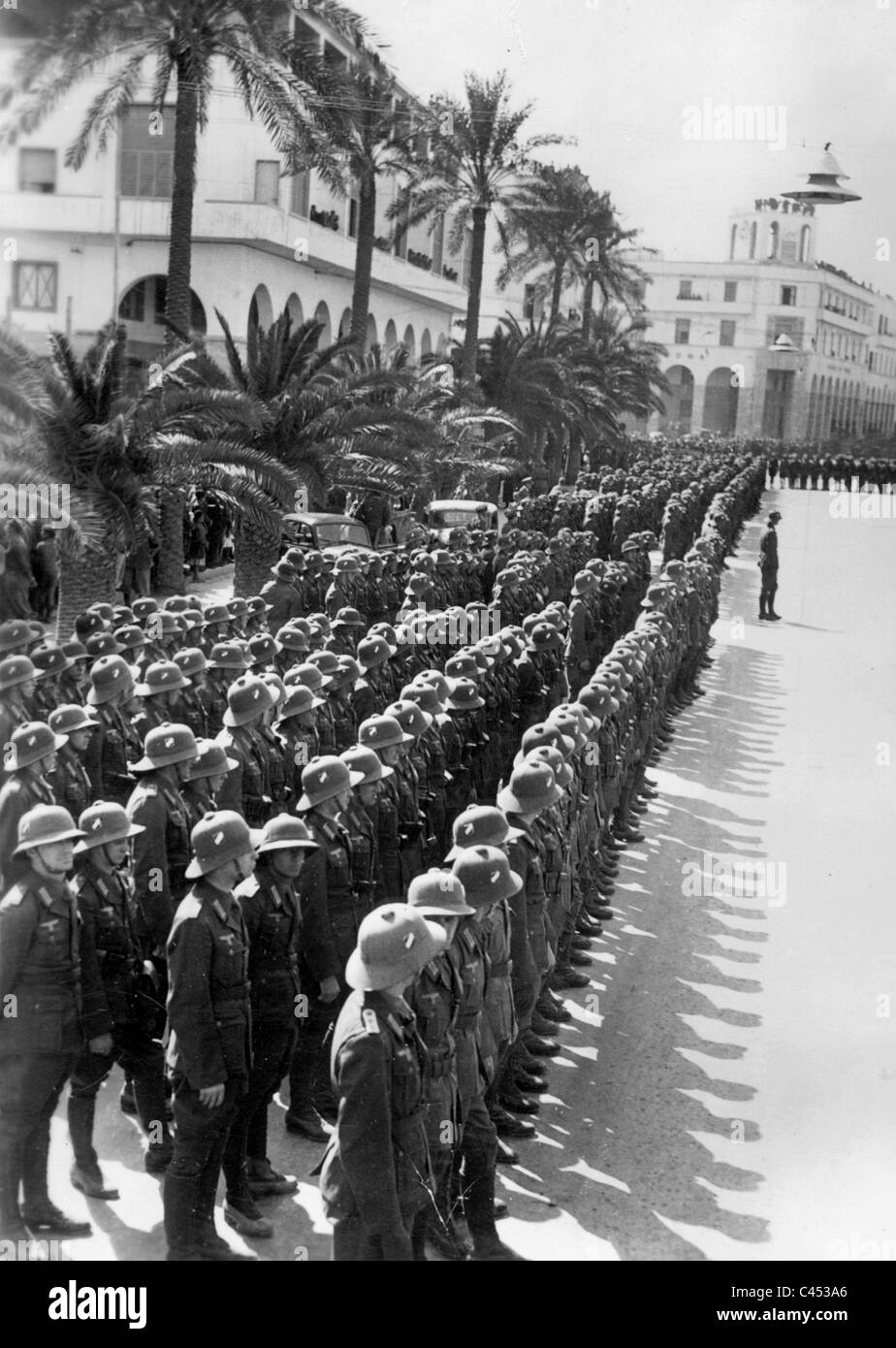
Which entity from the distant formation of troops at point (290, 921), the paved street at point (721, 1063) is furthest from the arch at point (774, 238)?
the distant formation of troops at point (290, 921)

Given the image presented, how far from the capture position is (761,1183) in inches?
235

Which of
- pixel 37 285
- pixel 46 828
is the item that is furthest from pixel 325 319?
pixel 46 828

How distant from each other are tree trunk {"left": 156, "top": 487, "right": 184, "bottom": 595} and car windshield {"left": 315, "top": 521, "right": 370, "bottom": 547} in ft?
8.20

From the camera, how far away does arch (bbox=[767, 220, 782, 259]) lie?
59.6 metres

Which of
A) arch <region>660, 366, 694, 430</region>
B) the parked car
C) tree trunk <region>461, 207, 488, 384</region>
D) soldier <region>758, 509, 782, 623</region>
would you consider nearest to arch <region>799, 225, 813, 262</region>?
arch <region>660, 366, 694, 430</region>


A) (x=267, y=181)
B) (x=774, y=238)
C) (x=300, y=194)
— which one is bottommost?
(x=267, y=181)

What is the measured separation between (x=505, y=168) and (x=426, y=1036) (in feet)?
88.9

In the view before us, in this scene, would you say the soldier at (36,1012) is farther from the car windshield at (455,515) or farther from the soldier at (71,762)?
the car windshield at (455,515)

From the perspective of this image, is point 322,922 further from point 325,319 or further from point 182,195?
point 325,319

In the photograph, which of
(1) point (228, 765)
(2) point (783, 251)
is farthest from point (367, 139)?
(2) point (783, 251)

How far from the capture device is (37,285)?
29.5 m

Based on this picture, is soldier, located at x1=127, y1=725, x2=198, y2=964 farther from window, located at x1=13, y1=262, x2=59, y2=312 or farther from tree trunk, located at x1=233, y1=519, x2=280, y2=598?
window, located at x1=13, y1=262, x2=59, y2=312

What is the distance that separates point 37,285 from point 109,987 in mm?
26492
